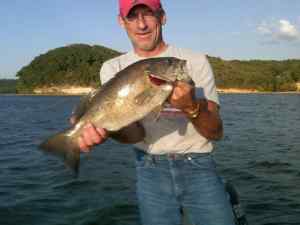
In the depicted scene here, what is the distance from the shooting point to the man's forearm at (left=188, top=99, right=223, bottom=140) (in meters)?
4.14

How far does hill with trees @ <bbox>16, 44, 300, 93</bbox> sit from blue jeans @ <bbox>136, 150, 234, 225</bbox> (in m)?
128

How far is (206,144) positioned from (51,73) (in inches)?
6140

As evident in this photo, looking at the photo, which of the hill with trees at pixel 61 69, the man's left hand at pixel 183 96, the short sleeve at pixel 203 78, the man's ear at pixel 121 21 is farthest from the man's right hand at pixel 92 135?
the hill with trees at pixel 61 69

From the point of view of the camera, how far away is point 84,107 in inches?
172

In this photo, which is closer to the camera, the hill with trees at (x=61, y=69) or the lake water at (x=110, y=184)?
the lake water at (x=110, y=184)

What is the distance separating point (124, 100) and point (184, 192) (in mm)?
1130

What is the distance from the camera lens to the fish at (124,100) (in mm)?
4008

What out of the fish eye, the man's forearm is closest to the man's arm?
the man's forearm

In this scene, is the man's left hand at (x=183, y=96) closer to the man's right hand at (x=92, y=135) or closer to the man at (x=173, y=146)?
the man at (x=173, y=146)

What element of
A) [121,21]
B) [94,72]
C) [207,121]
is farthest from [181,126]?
[94,72]

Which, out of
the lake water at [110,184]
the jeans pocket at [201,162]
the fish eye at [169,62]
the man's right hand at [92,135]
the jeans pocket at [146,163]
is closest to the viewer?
the fish eye at [169,62]

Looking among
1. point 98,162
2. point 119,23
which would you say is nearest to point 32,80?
point 98,162

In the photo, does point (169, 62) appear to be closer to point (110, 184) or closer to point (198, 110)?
point (198, 110)

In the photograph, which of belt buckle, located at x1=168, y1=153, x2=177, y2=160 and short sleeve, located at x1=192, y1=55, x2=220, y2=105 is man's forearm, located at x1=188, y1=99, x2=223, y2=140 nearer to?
short sleeve, located at x1=192, y1=55, x2=220, y2=105
